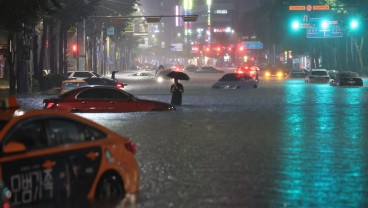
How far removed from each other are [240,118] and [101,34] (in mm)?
74040

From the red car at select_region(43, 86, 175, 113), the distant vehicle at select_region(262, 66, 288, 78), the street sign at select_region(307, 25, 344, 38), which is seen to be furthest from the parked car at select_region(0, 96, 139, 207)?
the distant vehicle at select_region(262, 66, 288, 78)

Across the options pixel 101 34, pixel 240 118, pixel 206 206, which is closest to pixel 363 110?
pixel 240 118

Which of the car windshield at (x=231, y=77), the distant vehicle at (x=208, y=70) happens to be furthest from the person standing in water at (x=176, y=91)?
the distant vehicle at (x=208, y=70)

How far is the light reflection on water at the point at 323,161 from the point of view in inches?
420

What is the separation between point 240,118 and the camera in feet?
88.2

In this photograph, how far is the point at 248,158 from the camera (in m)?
15.1

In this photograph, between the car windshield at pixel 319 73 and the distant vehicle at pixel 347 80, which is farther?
the car windshield at pixel 319 73

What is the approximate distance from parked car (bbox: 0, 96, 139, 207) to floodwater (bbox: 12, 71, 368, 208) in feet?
1.97

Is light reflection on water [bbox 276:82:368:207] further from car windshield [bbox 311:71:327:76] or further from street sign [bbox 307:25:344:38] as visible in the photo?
street sign [bbox 307:25:344:38]

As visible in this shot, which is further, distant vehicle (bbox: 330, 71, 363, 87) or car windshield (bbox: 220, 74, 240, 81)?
distant vehicle (bbox: 330, 71, 363, 87)

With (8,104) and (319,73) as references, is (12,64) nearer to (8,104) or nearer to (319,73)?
(319,73)

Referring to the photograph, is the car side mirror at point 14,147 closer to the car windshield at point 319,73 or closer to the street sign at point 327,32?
the car windshield at point 319,73

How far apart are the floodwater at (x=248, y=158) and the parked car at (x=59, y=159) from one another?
0.60 meters

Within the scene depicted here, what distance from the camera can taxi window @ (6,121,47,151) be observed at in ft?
29.4
